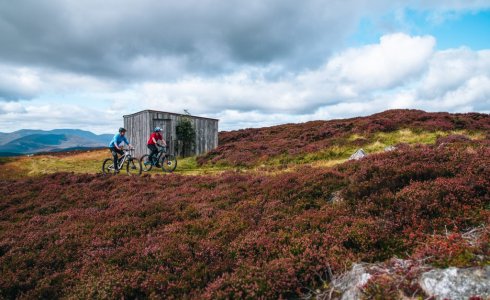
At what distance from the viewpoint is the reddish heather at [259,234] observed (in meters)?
5.34

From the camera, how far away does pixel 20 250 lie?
7.71 meters

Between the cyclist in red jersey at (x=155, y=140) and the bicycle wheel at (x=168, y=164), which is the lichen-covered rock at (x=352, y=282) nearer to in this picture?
the cyclist in red jersey at (x=155, y=140)

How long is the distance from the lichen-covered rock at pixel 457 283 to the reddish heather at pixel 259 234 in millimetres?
342

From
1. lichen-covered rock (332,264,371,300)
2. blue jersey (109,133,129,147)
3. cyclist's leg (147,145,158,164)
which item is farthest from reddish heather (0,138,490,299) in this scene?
cyclist's leg (147,145,158,164)

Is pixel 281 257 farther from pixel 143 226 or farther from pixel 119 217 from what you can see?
pixel 119 217

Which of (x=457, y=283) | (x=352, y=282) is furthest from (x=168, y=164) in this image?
(x=457, y=283)

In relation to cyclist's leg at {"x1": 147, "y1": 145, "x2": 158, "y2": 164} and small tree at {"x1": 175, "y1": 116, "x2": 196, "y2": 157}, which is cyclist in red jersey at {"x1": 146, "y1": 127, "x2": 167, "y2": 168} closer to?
cyclist's leg at {"x1": 147, "y1": 145, "x2": 158, "y2": 164}

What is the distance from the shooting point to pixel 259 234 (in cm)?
691

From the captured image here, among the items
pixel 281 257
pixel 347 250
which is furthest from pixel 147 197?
pixel 347 250

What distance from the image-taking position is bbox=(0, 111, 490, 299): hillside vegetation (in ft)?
17.2

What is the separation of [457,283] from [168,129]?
83.5ft

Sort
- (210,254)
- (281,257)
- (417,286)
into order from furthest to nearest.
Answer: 1. (210,254)
2. (281,257)
3. (417,286)

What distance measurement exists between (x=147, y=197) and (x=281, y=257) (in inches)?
291

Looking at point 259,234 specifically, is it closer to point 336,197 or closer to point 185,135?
point 336,197
